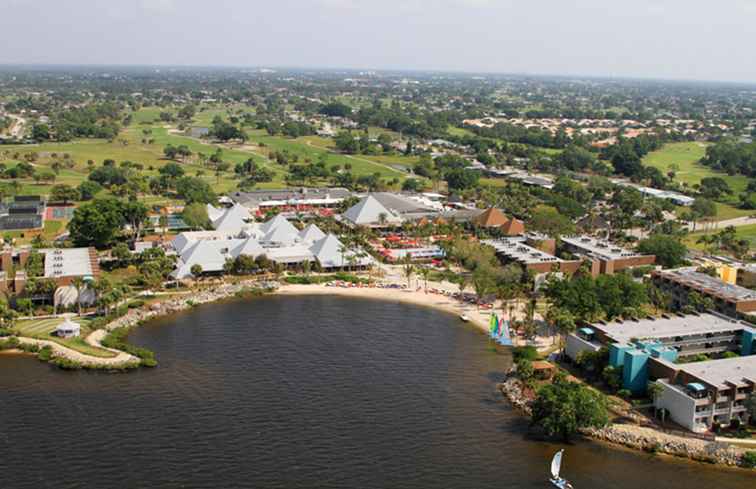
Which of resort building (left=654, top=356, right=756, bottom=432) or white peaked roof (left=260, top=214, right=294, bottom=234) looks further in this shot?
white peaked roof (left=260, top=214, right=294, bottom=234)

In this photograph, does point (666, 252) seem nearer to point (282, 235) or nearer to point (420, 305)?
point (420, 305)

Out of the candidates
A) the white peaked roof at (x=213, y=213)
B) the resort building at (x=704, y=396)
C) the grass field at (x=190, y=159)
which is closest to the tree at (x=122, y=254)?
the white peaked roof at (x=213, y=213)

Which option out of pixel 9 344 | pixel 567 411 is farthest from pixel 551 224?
pixel 9 344

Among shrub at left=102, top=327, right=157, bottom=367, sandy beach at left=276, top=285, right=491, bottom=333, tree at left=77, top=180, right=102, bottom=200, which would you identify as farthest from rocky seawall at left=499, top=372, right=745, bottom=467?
→ tree at left=77, top=180, right=102, bottom=200

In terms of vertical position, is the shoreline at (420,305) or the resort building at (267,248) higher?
the resort building at (267,248)

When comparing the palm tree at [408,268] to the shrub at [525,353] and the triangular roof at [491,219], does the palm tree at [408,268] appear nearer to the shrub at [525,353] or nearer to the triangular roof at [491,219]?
the triangular roof at [491,219]

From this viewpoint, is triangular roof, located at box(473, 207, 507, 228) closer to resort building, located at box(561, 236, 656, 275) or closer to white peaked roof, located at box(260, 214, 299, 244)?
resort building, located at box(561, 236, 656, 275)
